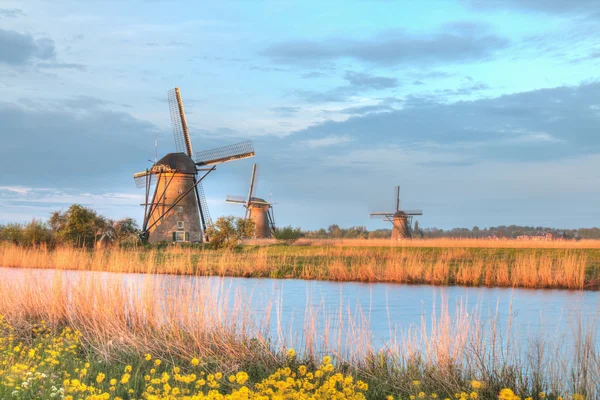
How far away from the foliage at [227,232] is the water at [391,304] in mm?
9762

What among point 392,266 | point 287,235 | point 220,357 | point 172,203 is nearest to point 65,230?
point 172,203

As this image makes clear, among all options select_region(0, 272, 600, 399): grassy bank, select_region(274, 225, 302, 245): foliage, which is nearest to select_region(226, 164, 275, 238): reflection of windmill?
select_region(274, 225, 302, 245): foliage

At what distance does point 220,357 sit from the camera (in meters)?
6.35

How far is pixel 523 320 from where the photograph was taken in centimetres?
1062

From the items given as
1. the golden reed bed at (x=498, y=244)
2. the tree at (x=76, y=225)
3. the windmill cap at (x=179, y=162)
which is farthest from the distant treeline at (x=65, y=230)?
the golden reed bed at (x=498, y=244)

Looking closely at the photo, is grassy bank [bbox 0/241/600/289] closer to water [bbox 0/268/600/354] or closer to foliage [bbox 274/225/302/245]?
water [bbox 0/268/600/354]

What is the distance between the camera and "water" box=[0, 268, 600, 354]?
353 inches

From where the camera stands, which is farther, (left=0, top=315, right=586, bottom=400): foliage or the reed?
the reed

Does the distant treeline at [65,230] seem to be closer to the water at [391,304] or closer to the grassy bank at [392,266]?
the grassy bank at [392,266]

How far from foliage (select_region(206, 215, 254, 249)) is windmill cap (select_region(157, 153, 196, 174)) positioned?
13.5 feet

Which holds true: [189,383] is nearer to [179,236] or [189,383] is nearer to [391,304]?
[391,304]

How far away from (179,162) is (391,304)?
20.4m

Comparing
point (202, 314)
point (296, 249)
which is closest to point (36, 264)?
point (296, 249)

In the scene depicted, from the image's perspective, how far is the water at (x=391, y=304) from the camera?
8969 millimetres
